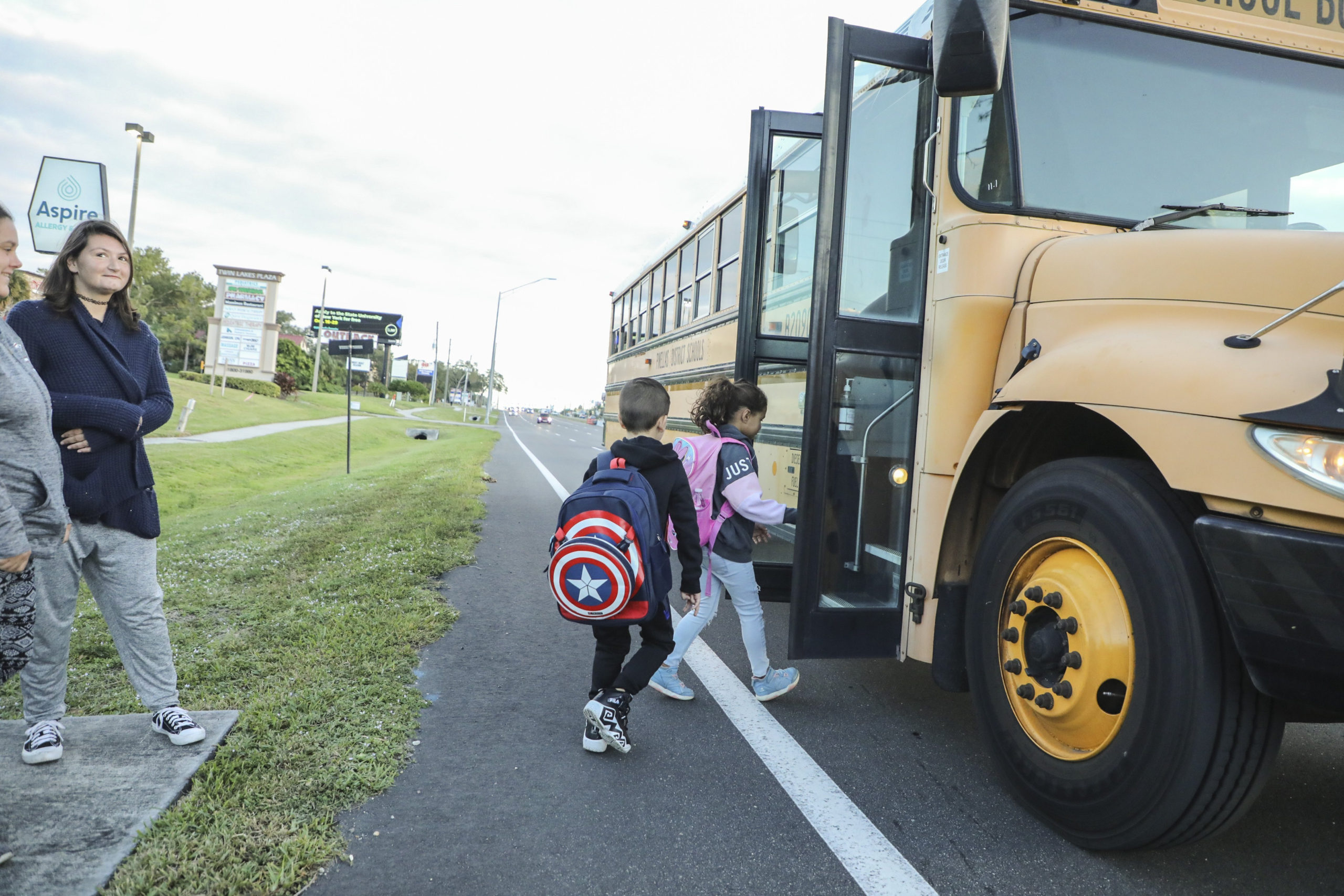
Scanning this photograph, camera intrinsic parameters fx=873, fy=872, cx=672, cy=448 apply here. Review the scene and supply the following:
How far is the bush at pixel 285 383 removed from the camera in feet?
146

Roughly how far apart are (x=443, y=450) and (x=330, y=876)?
61.4 feet

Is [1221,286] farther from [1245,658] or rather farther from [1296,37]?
[1296,37]

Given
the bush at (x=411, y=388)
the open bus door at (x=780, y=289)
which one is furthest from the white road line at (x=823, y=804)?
the bush at (x=411, y=388)

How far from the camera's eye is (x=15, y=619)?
2309 mm

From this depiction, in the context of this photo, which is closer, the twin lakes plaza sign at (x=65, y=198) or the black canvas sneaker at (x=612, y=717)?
the black canvas sneaker at (x=612, y=717)

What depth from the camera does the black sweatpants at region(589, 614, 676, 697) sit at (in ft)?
10.8

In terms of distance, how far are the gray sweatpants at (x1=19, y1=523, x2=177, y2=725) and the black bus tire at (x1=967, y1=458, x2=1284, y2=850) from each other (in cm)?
283

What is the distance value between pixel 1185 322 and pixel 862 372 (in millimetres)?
1277

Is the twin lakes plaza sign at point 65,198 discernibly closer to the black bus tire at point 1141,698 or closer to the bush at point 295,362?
the black bus tire at point 1141,698

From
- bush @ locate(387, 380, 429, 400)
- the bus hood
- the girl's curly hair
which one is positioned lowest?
the girl's curly hair

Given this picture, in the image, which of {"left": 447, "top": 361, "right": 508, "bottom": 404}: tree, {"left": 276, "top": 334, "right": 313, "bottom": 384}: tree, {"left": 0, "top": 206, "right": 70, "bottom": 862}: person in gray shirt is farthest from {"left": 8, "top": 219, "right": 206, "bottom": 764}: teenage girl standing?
{"left": 447, "top": 361, "right": 508, "bottom": 404}: tree

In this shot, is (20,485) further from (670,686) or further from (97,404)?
(670,686)

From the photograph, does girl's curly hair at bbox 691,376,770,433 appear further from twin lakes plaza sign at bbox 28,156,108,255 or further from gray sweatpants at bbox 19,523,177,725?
twin lakes plaza sign at bbox 28,156,108,255

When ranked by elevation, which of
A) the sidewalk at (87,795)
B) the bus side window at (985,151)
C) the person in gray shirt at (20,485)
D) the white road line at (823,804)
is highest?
the bus side window at (985,151)
